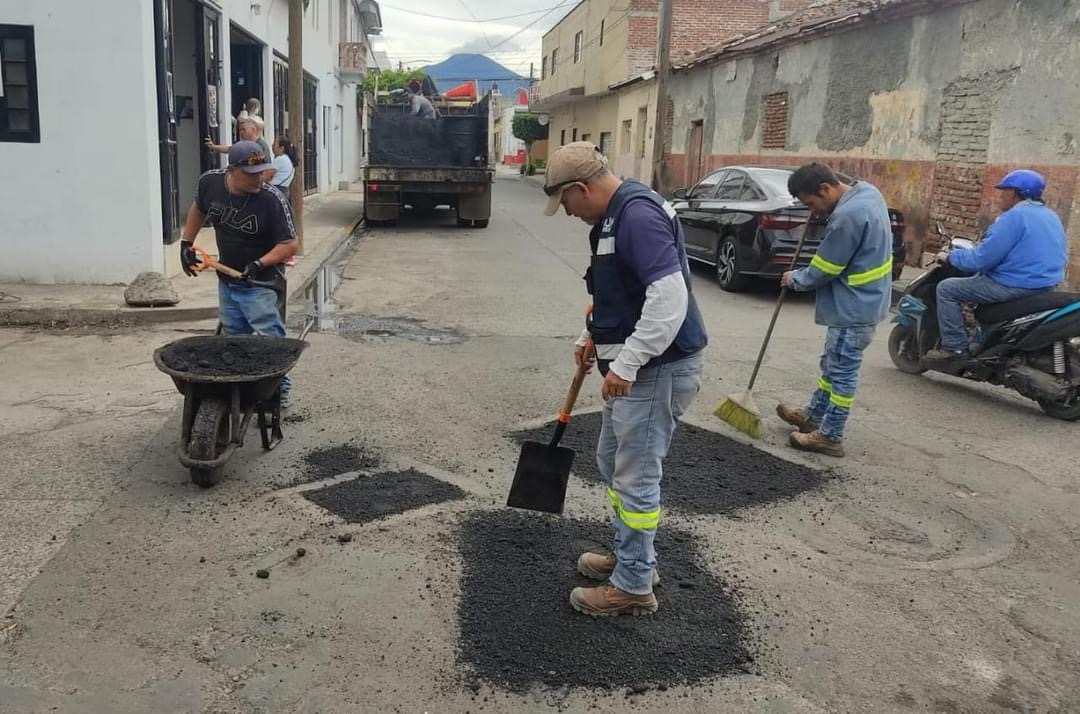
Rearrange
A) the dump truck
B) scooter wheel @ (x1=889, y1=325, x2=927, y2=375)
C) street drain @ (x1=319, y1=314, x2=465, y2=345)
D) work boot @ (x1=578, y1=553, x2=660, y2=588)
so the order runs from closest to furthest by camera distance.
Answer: work boot @ (x1=578, y1=553, x2=660, y2=588), scooter wheel @ (x1=889, y1=325, x2=927, y2=375), street drain @ (x1=319, y1=314, x2=465, y2=345), the dump truck

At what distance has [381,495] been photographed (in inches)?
180

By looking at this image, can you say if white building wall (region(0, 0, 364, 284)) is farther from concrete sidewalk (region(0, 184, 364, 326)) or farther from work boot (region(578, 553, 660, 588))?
work boot (region(578, 553, 660, 588))

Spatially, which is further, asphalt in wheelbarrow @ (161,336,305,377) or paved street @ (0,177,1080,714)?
asphalt in wheelbarrow @ (161,336,305,377)

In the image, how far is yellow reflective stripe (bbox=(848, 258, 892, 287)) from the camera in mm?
5336

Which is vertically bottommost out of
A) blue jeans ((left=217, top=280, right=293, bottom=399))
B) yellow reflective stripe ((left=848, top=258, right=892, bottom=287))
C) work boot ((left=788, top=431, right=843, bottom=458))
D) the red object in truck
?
work boot ((left=788, top=431, right=843, bottom=458))

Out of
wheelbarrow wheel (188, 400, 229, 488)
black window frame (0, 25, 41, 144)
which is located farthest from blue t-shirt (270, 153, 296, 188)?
wheelbarrow wheel (188, 400, 229, 488)

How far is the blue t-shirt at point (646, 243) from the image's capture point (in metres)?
3.08

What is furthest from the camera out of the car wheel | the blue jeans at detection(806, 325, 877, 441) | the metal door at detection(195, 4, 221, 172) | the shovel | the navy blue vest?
the metal door at detection(195, 4, 221, 172)

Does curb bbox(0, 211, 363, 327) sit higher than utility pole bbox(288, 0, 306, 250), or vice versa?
utility pole bbox(288, 0, 306, 250)

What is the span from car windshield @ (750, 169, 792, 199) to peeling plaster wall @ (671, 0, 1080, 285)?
293 centimetres

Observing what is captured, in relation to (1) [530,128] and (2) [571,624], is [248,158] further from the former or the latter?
(1) [530,128]

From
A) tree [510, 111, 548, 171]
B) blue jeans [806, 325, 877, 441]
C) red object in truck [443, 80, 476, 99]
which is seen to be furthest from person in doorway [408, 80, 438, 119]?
tree [510, 111, 548, 171]

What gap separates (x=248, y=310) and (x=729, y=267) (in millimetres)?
7334

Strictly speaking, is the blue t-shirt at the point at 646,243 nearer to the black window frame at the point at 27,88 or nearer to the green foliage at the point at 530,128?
the black window frame at the point at 27,88
